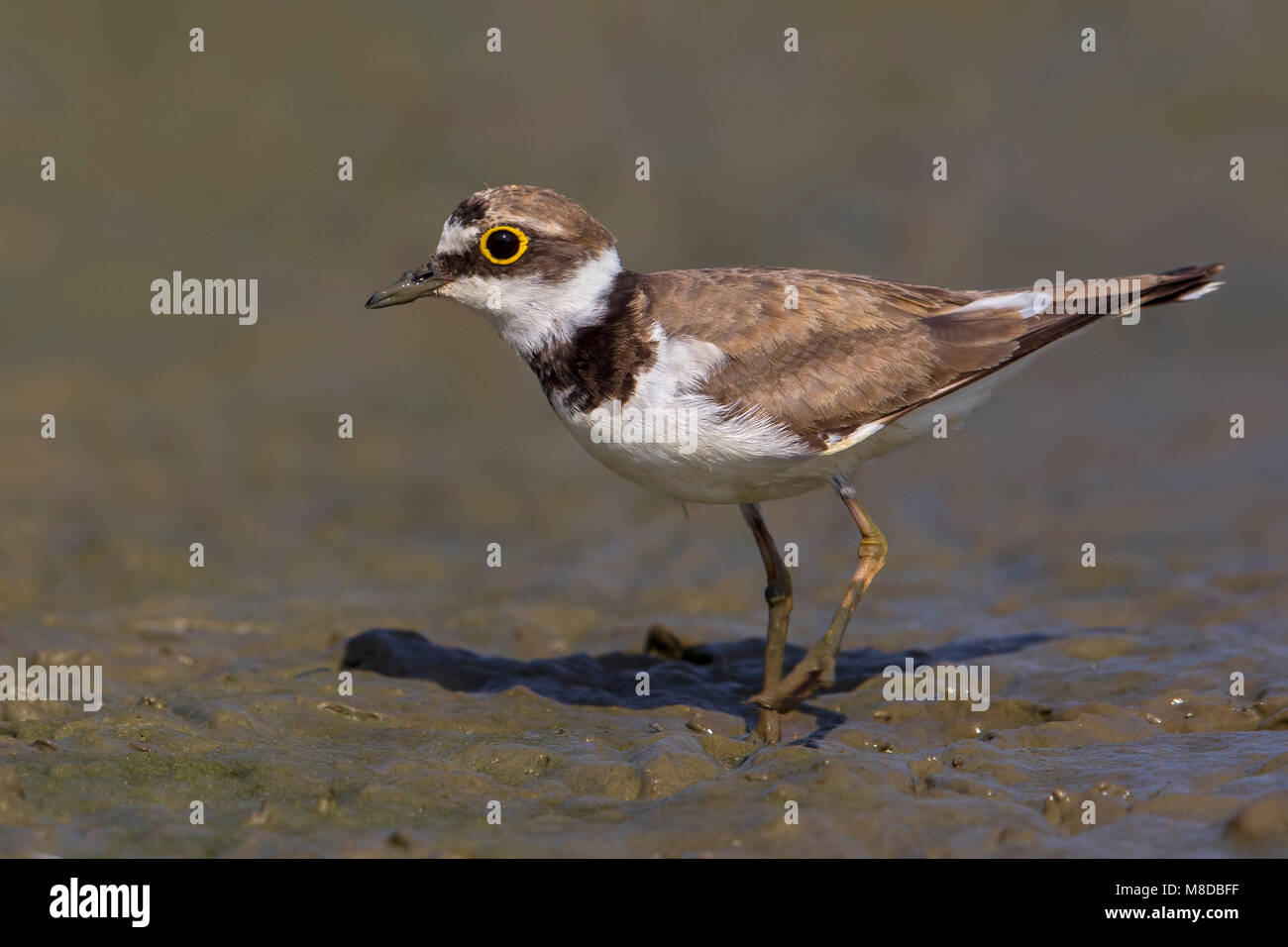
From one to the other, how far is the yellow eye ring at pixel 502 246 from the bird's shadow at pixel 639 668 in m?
2.92

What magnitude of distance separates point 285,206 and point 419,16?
3.42 metres

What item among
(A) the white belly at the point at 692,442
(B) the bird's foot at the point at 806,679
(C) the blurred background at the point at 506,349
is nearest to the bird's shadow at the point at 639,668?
(C) the blurred background at the point at 506,349

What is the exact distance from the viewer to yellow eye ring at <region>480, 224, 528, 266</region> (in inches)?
333

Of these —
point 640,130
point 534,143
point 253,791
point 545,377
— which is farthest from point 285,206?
point 253,791

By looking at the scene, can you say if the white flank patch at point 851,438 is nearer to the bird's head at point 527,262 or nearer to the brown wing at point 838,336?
the brown wing at point 838,336

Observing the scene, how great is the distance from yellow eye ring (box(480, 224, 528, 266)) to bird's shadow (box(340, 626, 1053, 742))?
292cm

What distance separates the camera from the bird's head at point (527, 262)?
846cm

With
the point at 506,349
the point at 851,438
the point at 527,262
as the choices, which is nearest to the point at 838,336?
the point at 851,438
